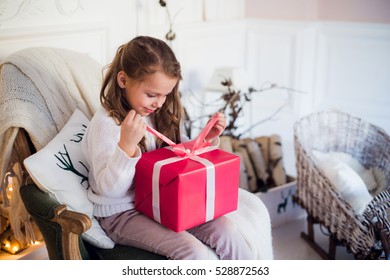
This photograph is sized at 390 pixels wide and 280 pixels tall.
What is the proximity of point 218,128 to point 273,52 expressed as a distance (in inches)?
67.3

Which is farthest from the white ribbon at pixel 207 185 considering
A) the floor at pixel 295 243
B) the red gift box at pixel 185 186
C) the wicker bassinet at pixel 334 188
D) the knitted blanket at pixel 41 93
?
the floor at pixel 295 243

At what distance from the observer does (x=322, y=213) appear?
2127mm

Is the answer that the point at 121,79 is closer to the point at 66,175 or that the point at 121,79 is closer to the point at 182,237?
the point at 66,175

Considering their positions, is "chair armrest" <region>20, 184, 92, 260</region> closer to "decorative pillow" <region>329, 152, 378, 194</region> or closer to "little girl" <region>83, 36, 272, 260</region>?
"little girl" <region>83, 36, 272, 260</region>

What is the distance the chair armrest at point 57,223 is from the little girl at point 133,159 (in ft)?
Answer: 0.48

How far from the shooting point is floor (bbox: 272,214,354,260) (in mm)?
2223

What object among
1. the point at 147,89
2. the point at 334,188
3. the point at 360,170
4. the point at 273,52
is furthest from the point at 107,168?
the point at 273,52

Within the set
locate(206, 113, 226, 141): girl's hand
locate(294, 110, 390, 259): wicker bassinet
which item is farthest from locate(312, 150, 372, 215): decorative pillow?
locate(206, 113, 226, 141): girl's hand

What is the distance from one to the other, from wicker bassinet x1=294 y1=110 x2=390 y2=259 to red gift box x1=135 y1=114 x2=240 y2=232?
60cm

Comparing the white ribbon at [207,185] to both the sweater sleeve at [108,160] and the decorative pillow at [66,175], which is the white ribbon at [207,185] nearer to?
the sweater sleeve at [108,160]
